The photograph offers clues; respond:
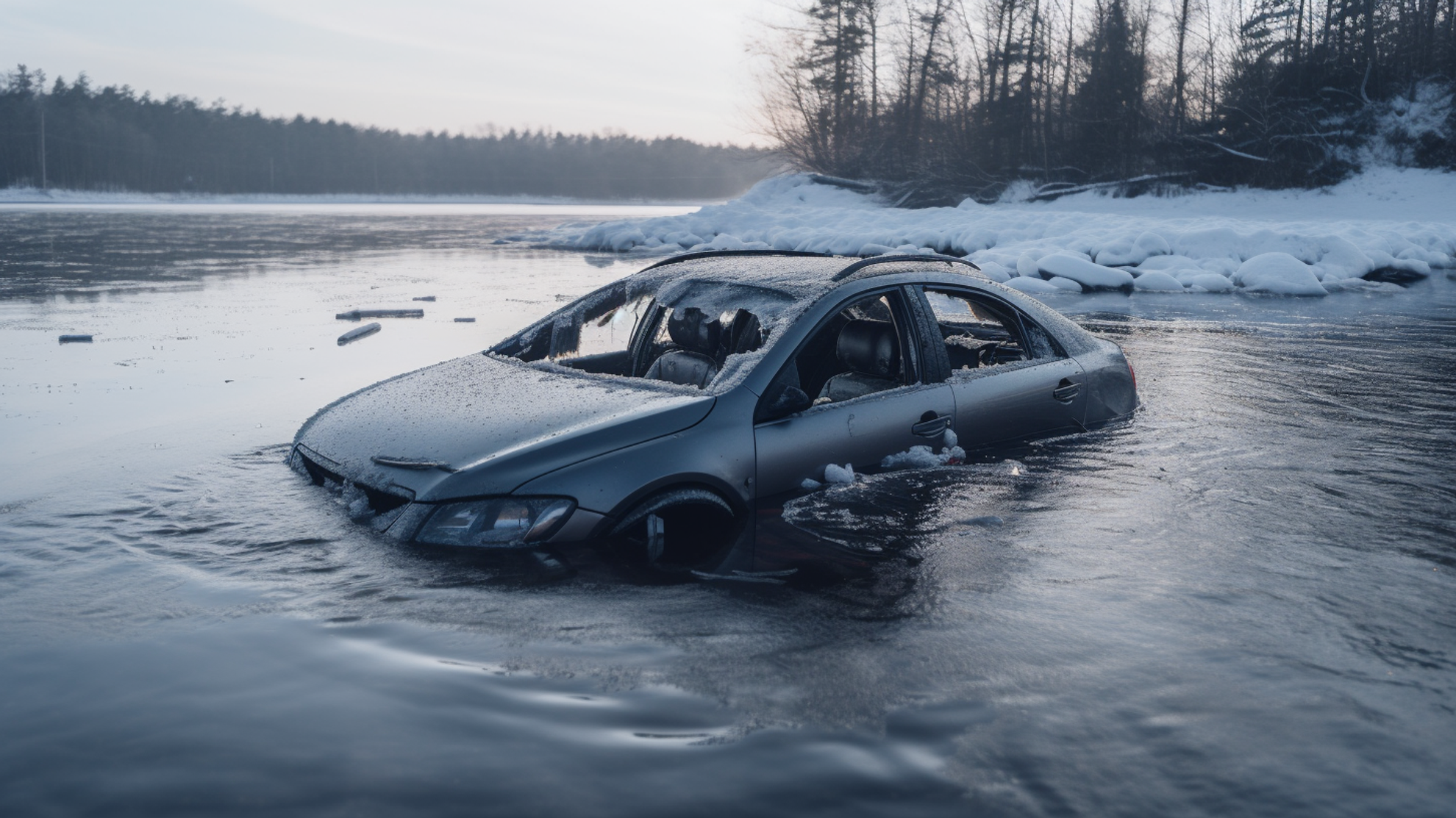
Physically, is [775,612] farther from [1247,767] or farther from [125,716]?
[125,716]

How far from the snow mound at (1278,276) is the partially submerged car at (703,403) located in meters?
14.1

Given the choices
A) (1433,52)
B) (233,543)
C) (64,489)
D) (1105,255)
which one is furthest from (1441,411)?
(1433,52)

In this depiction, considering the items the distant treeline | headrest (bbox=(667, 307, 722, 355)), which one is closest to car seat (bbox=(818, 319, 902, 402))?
headrest (bbox=(667, 307, 722, 355))

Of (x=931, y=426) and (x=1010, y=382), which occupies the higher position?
(x=1010, y=382)

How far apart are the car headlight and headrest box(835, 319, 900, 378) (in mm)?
2073

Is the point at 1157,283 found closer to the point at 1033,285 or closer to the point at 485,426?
the point at 1033,285

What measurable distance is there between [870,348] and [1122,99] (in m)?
40.7

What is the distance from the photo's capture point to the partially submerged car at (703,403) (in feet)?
14.0

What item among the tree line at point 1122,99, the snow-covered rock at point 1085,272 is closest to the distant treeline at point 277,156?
the tree line at point 1122,99

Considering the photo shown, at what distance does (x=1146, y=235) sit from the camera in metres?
22.3

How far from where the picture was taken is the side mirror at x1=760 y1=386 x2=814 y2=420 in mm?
4805

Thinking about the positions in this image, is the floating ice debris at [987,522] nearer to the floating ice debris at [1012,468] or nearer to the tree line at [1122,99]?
the floating ice debris at [1012,468]

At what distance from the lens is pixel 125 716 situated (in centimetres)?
314

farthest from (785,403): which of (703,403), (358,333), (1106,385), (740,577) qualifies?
(358,333)
